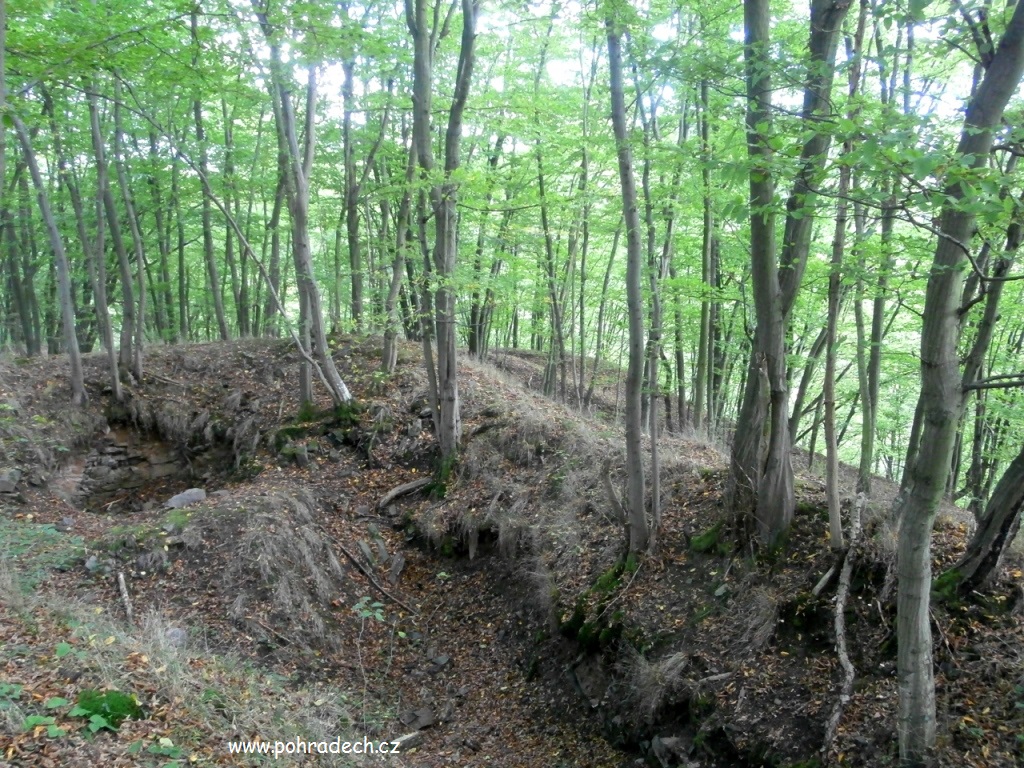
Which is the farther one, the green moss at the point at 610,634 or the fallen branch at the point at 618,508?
the fallen branch at the point at 618,508

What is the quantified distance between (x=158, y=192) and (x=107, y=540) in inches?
415

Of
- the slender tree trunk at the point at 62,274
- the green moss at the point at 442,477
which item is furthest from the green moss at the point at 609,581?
the slender tree trunk at the point at 62,274

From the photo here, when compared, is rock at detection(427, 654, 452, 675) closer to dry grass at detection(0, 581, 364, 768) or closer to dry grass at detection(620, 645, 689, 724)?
dry grass at detection(0, 581, 364, 768)

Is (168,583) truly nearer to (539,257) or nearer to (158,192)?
(539,257)

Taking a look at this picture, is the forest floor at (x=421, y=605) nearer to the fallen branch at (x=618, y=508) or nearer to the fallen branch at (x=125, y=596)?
the fallen branch at (x=125, y=596)

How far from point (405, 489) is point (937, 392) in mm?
7546

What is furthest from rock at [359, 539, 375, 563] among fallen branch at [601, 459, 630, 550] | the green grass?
fallen branch at [601, 459, 630, 550]

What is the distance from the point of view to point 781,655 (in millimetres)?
5305

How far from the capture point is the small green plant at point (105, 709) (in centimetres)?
414

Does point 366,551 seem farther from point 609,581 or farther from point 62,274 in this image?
point 62,274

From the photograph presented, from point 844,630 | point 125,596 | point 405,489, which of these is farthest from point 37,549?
point 844,630

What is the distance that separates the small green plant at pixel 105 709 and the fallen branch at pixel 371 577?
13.2 ft

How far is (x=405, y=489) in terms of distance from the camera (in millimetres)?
9844

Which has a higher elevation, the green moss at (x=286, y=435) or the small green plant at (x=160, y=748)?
the green moss at (x=286, y=435)
